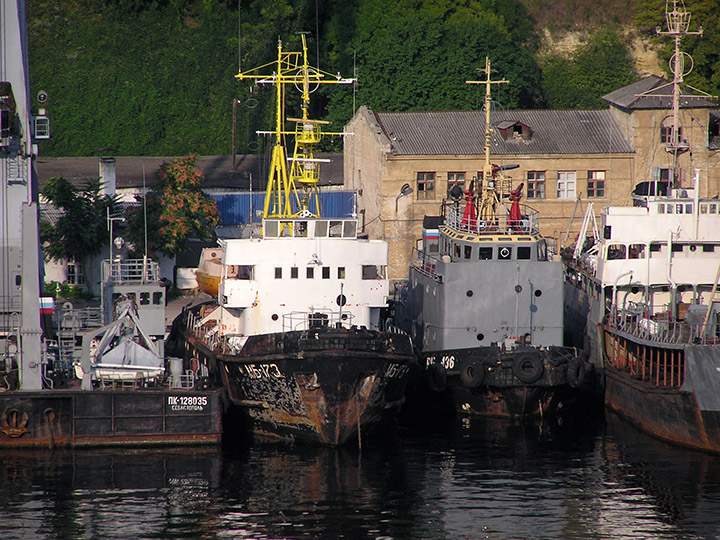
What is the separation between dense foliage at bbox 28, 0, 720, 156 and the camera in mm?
70562

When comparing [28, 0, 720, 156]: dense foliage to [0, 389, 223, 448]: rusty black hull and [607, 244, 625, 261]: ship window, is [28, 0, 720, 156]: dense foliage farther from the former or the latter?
[0, 389, 223, 448]: rusty black hull

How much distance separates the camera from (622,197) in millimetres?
60250

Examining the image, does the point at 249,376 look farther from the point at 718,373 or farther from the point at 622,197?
the point at 622,197

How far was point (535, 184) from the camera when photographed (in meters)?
59.9

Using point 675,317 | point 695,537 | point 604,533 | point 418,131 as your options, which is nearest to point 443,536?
point 604,533

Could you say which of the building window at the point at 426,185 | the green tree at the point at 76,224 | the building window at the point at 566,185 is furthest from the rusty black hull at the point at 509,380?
the building window at the point at 566,185

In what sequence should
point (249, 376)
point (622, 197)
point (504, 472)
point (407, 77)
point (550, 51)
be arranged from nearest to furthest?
point (504, 472) < point (249, 376) < point (622, 197) < point (407, 77) < point (550, 51)

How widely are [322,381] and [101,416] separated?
20.7ft

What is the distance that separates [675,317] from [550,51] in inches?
1764

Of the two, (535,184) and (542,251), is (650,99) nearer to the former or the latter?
(535,184)

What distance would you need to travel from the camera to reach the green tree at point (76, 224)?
53594mm

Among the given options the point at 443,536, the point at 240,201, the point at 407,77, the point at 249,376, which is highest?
the point at 407,77

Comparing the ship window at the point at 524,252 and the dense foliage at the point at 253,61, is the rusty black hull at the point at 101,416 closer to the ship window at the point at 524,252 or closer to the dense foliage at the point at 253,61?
the ship window at the point at 524,252

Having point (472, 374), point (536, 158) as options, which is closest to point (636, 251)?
point (472, 374)
